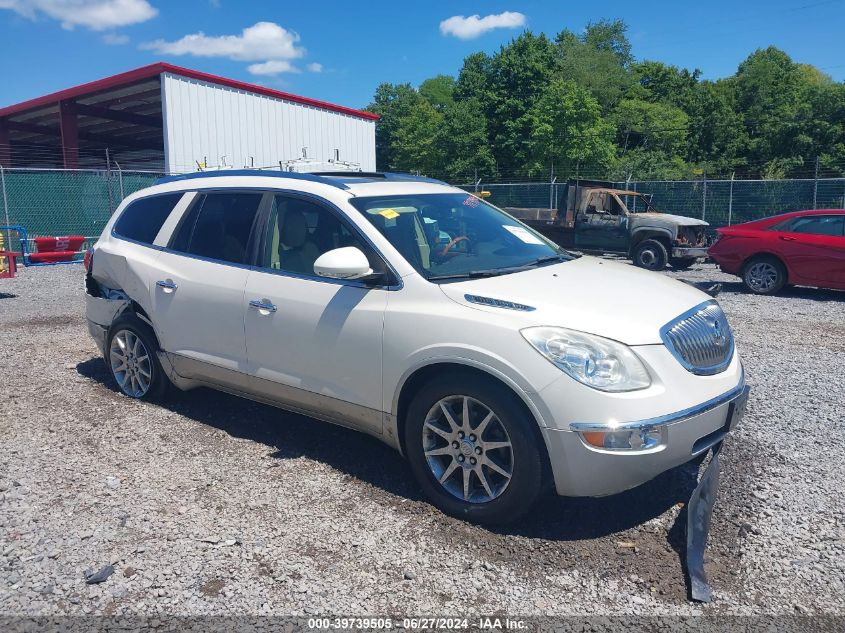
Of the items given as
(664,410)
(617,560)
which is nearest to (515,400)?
(664,410)

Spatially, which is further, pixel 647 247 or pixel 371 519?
pixel 647 247

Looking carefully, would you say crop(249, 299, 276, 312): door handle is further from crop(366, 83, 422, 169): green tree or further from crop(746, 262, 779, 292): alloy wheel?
crop(366, 83, 422, 169): green tree

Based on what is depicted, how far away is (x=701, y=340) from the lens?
11.8 ft

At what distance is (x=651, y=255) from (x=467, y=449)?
1398cm

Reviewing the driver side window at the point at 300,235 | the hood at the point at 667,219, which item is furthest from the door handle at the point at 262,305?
the hood at the point at 667,219

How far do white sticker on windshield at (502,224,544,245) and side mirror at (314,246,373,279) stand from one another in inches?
52.2

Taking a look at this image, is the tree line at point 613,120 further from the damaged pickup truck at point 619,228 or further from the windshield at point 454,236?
the windshield at point 454,236

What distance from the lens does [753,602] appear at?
296cm

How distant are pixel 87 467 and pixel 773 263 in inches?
437

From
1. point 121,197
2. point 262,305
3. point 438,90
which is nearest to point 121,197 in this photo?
point 121,197

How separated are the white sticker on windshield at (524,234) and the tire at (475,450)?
1.57 metres

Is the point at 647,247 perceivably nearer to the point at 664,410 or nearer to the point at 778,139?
the point at 664,410

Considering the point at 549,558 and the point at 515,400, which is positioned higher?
the point at 515,400

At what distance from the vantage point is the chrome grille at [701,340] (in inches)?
135
